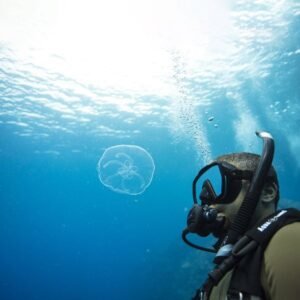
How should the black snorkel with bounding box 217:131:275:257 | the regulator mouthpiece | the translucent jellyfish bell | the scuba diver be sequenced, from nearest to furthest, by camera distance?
the scuba diver, the black snorkel with bounding box 217:131:275:257, the regulator mouthpiece, the translucent jellyfish bell

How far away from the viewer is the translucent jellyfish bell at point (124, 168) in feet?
39.0

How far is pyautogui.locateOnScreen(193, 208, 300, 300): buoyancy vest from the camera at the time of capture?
1.79 metres

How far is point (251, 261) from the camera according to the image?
6.09 ft

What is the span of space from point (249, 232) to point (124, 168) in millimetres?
10129

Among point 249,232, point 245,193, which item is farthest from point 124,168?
point 249,232

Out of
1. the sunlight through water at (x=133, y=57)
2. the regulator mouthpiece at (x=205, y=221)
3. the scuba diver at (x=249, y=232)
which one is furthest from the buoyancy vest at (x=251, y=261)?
Answer: the sunlight through water at (x=133, y=57)

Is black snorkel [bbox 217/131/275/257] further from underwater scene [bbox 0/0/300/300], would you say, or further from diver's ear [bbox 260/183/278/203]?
underwater scene [bbox 0/0/300/300]

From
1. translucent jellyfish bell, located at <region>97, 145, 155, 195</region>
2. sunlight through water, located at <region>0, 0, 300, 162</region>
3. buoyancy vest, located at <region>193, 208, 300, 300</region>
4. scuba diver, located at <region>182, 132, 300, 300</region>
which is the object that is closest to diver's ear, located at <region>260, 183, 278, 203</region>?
scuba diver, located at <region>182, 132, 300, 300</region>

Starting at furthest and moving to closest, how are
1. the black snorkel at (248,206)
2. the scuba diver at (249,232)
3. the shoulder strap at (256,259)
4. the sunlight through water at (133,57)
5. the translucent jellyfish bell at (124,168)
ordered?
the sunlight through water at (133,57) < the translucent jellyfish bell at (124,168) < the black snorkel at (248,206) < the shoulder strap at (256,259) < the scuba diver at (249,232)

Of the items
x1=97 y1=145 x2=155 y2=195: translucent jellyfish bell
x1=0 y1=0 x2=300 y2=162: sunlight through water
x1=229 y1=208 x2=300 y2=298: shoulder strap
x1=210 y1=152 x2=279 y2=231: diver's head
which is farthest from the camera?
x1=0 y1=0 x2=300 y2=162: sunlight through water

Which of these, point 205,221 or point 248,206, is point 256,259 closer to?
point 248,206

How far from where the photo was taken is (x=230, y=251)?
2105 mm

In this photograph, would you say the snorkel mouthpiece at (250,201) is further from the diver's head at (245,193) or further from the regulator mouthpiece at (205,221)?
the regulator mouthpiece at (205,221)

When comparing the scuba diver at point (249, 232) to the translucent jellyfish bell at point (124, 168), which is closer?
the scuba diver at point (249, 232)
